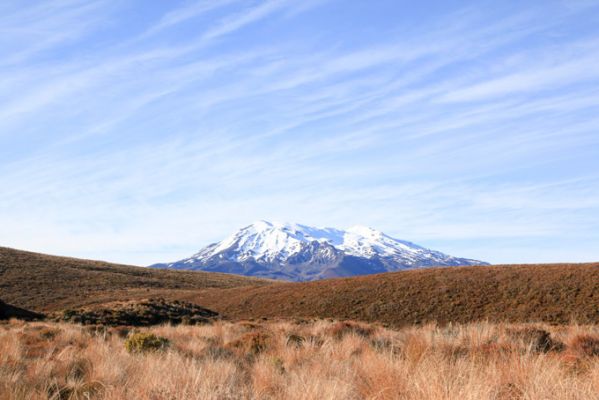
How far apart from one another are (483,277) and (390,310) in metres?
10.9

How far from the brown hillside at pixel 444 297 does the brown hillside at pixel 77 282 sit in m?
13.8

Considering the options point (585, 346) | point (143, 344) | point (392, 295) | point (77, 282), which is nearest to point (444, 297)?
point (392, 295)

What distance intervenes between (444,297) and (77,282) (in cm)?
4965

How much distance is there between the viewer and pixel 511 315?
40.8 metres

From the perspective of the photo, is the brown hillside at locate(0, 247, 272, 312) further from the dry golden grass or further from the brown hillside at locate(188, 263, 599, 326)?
the dry golden grass

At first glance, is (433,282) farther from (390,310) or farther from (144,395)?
(144,395)

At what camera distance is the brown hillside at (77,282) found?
59.5 metres

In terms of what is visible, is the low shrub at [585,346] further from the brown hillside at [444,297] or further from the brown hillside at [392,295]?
the brown hillside at [444,297]

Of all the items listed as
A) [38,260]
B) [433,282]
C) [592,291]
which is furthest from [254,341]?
[38,260]

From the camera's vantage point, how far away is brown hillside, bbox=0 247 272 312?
59522 millimetres

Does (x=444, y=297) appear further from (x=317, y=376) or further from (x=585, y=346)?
(x=317, y=376)

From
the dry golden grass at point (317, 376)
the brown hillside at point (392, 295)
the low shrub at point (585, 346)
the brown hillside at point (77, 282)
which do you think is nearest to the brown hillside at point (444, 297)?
the brown hillside at point (392, 295)

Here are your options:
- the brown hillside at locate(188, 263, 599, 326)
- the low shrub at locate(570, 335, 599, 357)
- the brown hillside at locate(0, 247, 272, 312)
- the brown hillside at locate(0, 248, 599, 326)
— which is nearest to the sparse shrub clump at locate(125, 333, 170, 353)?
the low shrub at locate(570, 335, 599, 357)

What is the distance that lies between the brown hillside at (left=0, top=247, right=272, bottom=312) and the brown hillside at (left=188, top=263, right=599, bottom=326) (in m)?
13.8
